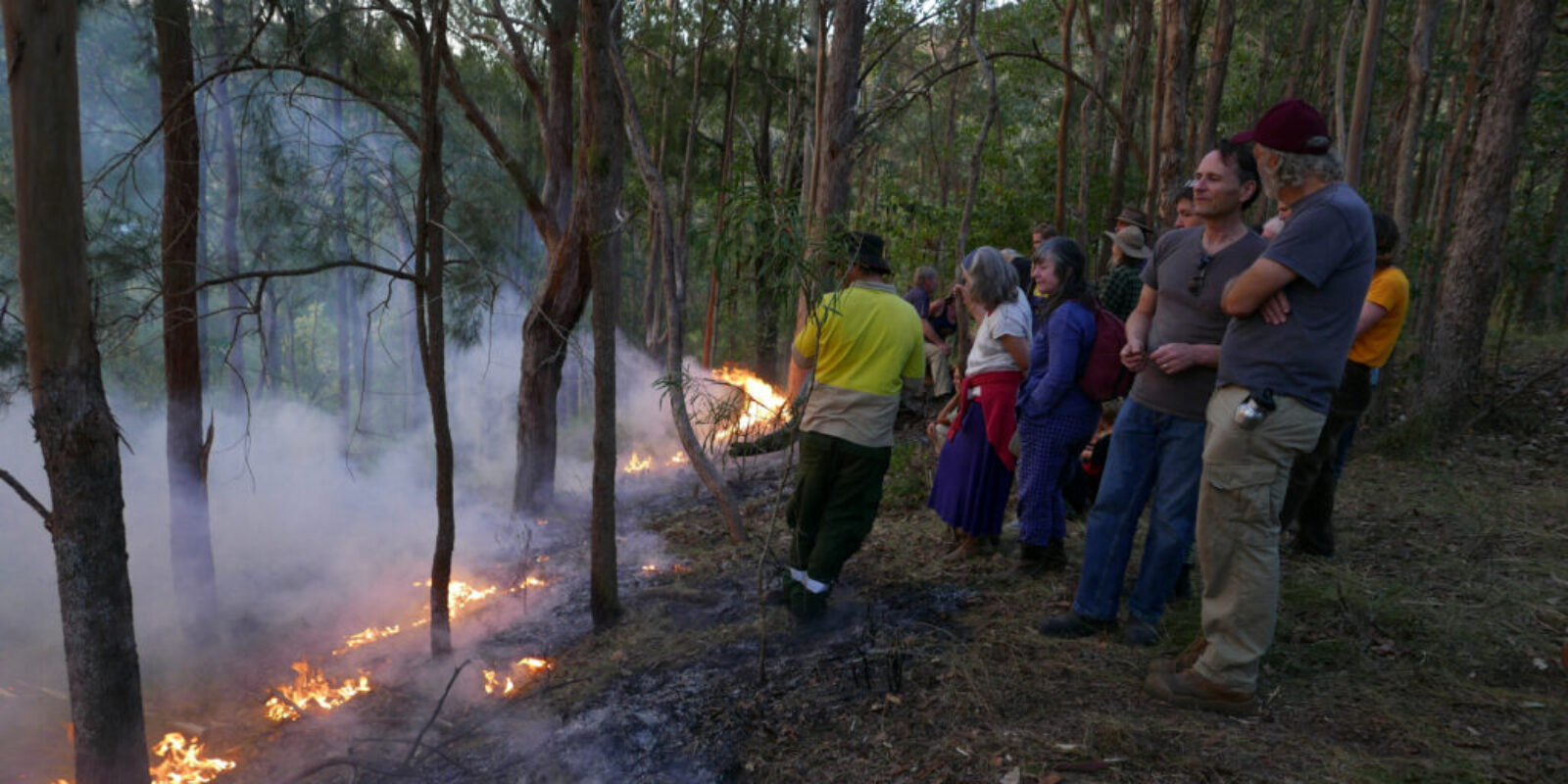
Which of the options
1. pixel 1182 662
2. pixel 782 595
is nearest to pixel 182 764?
pixel 782 595

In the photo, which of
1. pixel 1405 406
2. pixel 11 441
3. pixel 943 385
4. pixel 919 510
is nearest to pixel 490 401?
pixel 11 441

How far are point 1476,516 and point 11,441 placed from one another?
19.9 metres

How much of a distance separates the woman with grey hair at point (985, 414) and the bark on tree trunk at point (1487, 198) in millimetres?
5445

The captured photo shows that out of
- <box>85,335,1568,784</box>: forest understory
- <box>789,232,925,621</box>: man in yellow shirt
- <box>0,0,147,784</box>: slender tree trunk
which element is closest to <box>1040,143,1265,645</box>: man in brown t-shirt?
<box>85,335,1568,784</box>: forest understory

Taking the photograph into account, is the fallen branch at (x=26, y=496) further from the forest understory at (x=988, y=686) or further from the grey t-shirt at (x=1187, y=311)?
the grey t-shirt at (x=1187, y=311)

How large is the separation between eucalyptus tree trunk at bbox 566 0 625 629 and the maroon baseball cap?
3.30 m

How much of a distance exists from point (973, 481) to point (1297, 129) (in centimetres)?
283

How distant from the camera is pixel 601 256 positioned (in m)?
5.05

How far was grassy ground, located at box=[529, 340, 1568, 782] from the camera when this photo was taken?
2919mm

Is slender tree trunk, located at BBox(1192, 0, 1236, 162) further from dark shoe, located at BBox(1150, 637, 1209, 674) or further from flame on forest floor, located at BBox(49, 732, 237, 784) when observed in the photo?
flame on forest floor, located at BBox(49, 732, 237, 784)

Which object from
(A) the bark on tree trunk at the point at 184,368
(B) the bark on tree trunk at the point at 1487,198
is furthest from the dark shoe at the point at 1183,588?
(A) the bark on tree trunk at the point at 184,368

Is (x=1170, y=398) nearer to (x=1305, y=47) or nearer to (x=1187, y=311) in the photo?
(x=1187, y=311)

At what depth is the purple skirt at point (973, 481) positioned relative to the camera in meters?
5.18

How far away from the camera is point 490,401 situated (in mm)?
26016
